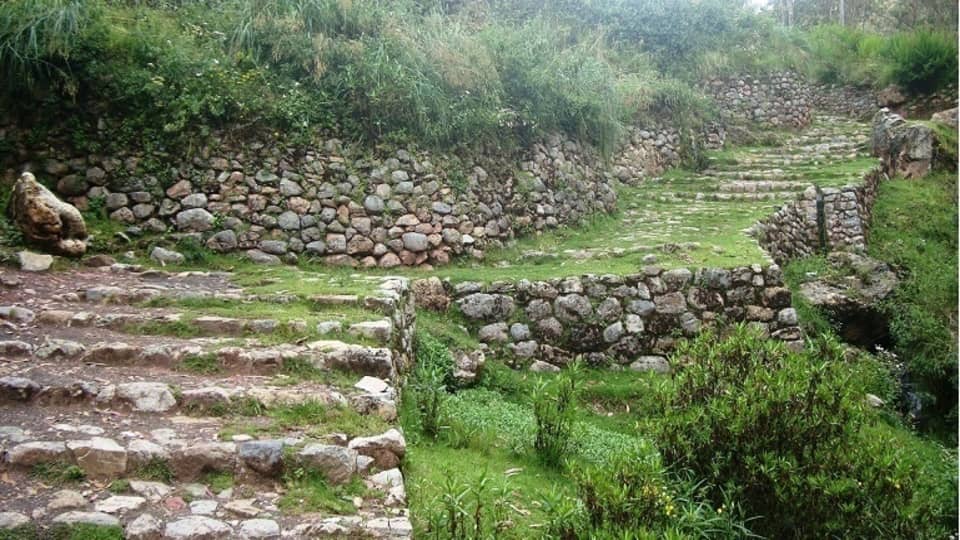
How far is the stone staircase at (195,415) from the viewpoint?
3062 mm

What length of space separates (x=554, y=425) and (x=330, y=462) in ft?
6.11

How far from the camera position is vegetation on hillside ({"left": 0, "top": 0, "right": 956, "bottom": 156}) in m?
6.86

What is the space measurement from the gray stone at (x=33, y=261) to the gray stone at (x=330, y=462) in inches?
152

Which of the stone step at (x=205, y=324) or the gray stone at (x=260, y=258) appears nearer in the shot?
the stone step at (x=205, y=324)

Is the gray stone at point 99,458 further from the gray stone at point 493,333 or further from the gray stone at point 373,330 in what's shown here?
the gray stone at point 493,333

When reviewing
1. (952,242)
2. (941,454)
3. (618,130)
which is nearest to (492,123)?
(618,130)

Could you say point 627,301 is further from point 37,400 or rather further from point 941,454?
point 37,400

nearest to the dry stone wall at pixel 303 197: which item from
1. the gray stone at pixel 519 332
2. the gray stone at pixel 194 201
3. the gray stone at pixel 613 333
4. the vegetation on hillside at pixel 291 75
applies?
the gray stone at pixel 194 201

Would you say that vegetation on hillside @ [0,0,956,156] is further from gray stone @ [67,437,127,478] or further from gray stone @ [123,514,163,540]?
gray stone @ [123,514,163,540]

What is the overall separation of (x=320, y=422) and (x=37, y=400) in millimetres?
1610

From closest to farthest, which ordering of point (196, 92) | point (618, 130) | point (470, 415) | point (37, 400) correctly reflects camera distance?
point (37, 400) < point (470, 415) < point (196, 92) < point (618, 130)

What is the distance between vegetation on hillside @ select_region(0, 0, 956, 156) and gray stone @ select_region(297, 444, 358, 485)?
4962 mm

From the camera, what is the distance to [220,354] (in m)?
4.41

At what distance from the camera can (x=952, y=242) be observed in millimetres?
11367
